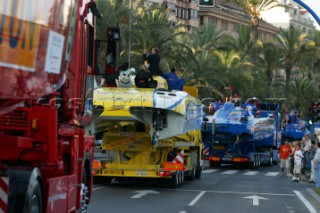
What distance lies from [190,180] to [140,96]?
8.61 m

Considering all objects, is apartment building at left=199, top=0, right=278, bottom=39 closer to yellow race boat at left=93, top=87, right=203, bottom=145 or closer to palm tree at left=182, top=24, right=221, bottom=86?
palm tree at left=182, top=24, right=221, bottom=86

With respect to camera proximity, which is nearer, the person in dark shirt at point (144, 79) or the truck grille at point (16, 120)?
the truck grille at point (16, 120)

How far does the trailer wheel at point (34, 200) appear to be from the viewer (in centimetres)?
984

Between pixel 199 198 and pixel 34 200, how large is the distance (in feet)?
41.4

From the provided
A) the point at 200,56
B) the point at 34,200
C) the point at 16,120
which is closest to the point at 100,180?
the point at 34,200

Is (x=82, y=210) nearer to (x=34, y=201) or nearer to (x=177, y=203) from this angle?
(x=34, y=201)

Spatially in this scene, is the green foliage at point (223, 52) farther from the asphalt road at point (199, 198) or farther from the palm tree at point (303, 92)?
the asphalt road at point (199, 198)

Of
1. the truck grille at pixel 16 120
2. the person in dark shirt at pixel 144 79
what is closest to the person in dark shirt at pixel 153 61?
the person in dark shirt at pixel 144 79

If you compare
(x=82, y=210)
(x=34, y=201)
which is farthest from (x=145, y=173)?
(x=34, y=201)

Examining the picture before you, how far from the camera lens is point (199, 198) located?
22.5 meters

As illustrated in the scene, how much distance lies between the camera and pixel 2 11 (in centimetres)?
669

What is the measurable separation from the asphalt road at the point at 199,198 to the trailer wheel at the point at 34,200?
24.7 feet

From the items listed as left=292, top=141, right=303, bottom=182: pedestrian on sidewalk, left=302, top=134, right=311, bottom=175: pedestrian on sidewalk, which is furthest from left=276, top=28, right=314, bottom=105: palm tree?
left=292, top=141, right=303, bottom=182: pedestrian on sidewalk

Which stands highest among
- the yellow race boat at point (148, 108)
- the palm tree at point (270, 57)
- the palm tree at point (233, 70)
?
the palm tree at point (270, 57)
